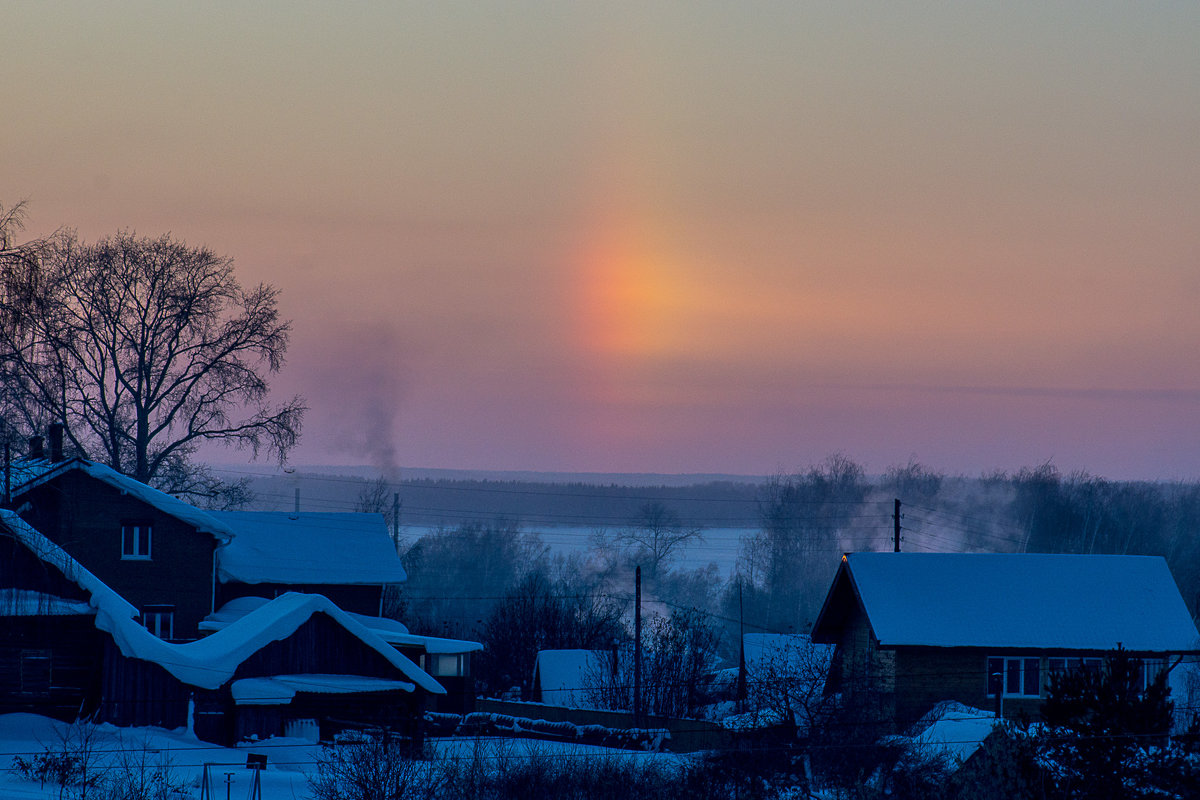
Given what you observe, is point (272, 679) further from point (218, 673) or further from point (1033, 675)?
point (1033, 675)

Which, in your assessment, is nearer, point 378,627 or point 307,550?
point 378,627

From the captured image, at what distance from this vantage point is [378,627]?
50.4m

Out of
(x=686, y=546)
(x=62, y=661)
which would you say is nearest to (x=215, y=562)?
(x=62, y=661)

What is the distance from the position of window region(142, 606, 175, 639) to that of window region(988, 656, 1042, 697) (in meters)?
27.2

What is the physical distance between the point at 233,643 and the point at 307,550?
677 inches

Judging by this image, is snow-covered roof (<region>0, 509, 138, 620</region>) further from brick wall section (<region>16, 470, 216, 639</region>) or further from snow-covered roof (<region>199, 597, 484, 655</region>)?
brick wall section (<region>16, 470, 216, 639</region>)

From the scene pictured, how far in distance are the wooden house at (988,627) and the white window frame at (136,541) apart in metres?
23.3

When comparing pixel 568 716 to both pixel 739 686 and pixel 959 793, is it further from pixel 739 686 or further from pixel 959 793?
pixel 959 793

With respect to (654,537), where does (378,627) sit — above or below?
below

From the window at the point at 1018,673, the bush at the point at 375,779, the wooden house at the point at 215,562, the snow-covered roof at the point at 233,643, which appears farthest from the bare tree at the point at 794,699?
the wooden house at the point at 215,562

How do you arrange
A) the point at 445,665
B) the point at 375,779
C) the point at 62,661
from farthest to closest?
the point at 445,665 < the point at 62,661 < the point at 375,779

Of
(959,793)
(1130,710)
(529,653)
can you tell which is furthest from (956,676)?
(529,653)

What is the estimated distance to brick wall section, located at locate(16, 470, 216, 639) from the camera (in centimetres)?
4578

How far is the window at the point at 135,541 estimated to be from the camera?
152 feet
